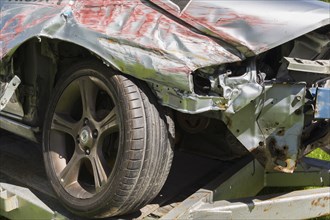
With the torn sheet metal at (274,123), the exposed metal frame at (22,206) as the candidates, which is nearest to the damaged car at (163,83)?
the torn sheet metal at (274,123)

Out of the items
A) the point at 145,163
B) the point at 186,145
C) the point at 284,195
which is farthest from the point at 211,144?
the point at 145,163

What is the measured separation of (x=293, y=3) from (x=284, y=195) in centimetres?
113

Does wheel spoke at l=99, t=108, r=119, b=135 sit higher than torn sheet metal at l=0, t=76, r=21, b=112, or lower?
lower

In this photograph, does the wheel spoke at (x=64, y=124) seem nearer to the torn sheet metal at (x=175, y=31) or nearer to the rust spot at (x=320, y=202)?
the torn sheet metal at (x=175, y=31)

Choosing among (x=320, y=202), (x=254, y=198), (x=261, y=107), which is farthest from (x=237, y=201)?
(x=261, y=107)

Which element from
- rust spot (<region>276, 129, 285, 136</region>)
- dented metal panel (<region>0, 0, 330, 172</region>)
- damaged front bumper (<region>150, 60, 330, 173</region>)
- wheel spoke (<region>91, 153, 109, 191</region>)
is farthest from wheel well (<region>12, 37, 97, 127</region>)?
rust spot (<region>276, 129, 285, 136</region>)

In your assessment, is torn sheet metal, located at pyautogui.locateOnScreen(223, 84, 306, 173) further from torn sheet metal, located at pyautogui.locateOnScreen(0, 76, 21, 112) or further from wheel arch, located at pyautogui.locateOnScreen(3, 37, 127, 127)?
torn sheet metal, located at pyautogui.locateOnScreen(0, 76, 21, 112)

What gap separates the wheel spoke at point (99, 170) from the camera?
3.00 metres

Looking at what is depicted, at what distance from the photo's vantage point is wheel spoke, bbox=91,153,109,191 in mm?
3000

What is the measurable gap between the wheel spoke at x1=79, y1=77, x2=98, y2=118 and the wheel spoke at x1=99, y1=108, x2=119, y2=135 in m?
0.13

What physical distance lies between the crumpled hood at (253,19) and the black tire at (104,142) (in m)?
0.47

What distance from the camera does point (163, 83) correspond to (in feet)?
8.77

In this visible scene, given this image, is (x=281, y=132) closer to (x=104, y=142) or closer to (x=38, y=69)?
(x=104, y=142)

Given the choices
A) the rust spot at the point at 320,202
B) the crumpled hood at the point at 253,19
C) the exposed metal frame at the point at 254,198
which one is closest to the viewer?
the crumpled hood at the point at 253,19
